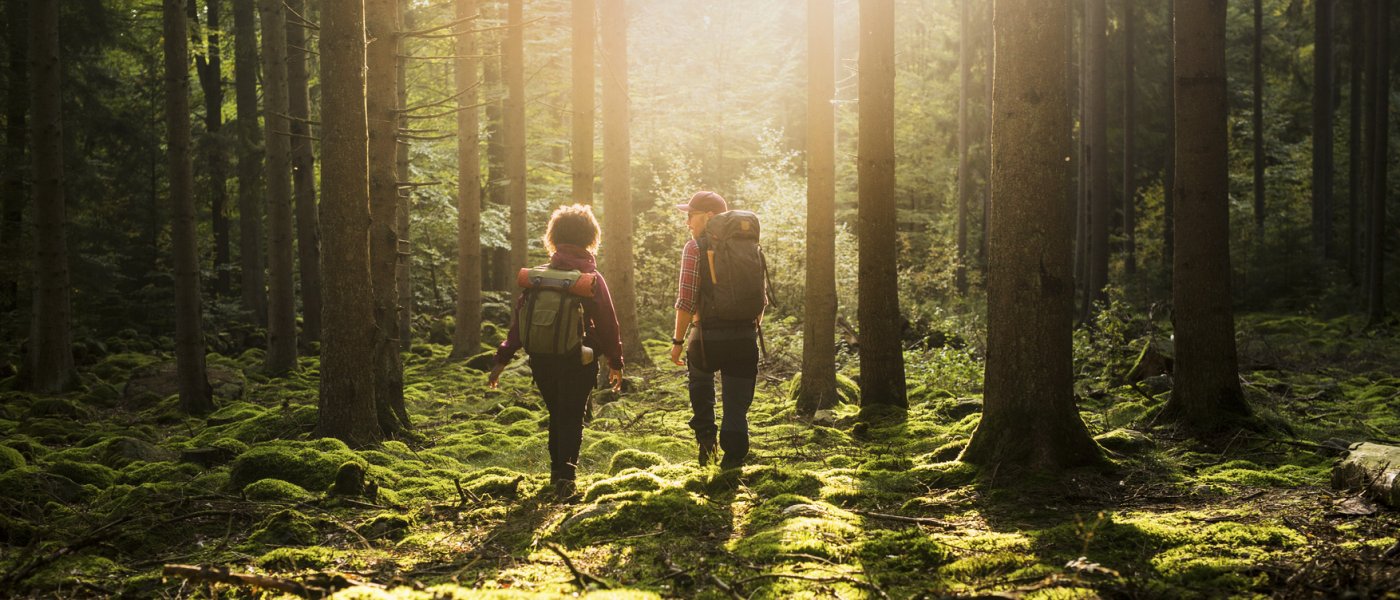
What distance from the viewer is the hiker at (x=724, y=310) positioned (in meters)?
7.05

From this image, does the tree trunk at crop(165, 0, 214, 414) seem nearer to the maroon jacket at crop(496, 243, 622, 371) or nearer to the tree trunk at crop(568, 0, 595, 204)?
the tree trunk at crop(568, 0, 595, 204)

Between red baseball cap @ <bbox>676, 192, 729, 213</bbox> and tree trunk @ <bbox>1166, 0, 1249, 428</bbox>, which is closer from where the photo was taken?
red baseball cap @ <bbox>676, 192, 729, 213</bbox>

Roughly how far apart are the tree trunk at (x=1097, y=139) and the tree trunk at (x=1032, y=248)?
50.1 ft

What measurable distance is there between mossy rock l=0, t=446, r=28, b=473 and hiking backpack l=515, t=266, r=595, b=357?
160 inches

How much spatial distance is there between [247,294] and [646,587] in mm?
20572

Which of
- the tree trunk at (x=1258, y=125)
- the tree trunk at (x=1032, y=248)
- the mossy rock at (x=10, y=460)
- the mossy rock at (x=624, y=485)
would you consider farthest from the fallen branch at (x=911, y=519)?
the tree trunk at (x=1258, y=125)

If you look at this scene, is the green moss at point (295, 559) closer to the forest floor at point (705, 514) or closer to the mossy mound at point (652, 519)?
Answer: the forest floor at point (705, 514)

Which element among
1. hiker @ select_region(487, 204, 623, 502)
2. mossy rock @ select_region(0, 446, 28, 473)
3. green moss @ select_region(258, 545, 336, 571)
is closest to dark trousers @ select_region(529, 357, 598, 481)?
hiker @ select_region(487, 204, 623, 502)

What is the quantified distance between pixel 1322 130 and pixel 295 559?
31.2 metres

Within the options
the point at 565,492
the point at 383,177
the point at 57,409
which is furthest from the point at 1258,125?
the point at 57,409

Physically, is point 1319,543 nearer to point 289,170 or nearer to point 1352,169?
point 289,170

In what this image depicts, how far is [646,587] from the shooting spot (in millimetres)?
4398

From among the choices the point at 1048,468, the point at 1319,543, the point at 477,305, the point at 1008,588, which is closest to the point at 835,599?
the point at 1008,588

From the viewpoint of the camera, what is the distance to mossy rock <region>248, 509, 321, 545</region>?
219 inches
